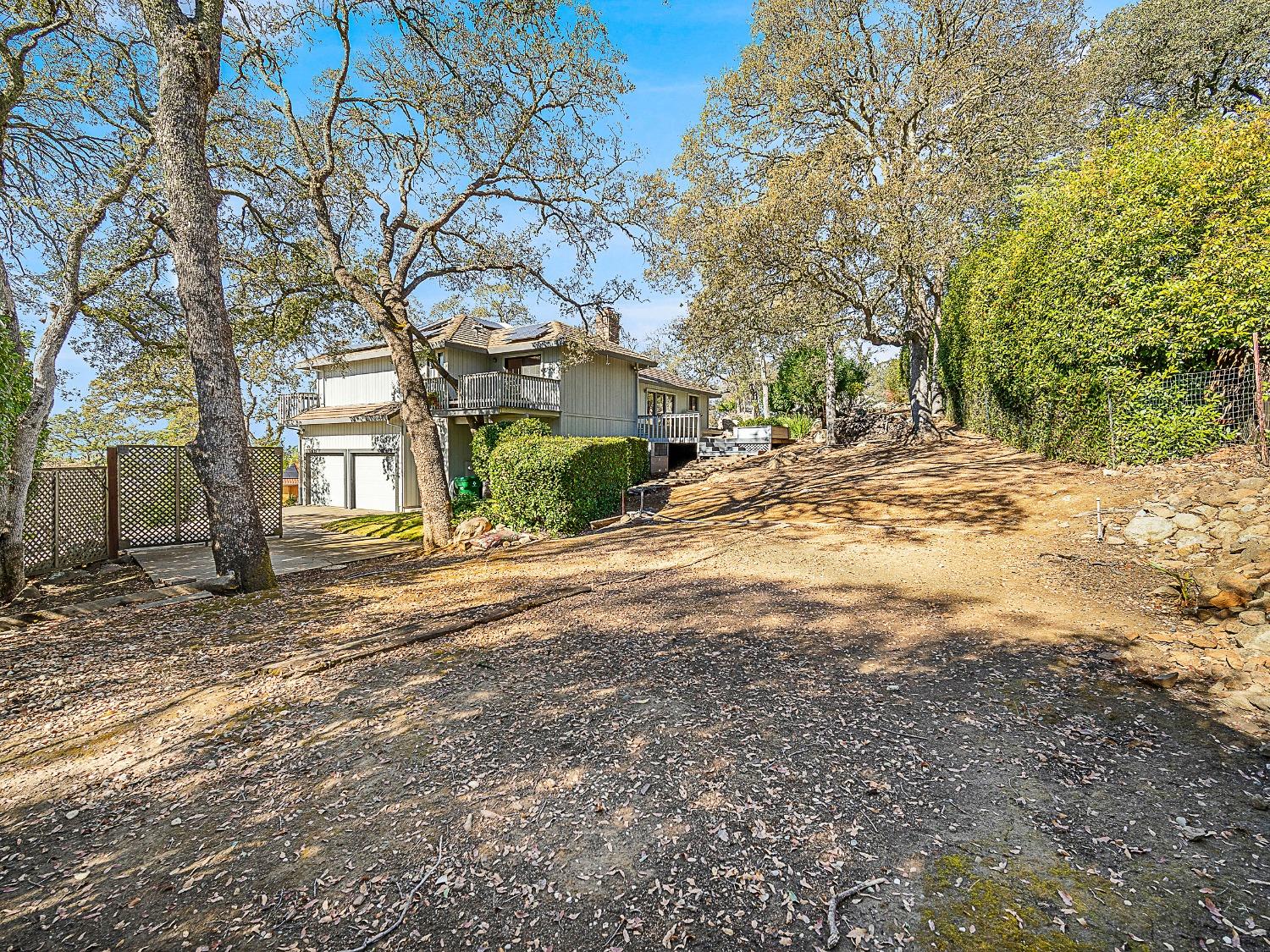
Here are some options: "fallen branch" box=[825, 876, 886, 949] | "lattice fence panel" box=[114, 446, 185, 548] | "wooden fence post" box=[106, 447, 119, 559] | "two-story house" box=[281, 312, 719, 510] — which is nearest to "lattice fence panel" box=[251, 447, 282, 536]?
"lattice fence panel" box=[114, 446, 185, 548]

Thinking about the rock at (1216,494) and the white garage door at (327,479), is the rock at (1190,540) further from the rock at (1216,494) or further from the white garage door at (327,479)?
the white garage door at (327,479)

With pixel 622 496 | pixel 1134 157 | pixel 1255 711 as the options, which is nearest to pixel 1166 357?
pixel 1134 157

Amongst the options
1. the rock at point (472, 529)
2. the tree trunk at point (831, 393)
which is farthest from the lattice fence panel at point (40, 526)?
the tree trunk at point (831, 393)

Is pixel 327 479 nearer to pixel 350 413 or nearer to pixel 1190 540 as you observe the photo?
pixel 350 413

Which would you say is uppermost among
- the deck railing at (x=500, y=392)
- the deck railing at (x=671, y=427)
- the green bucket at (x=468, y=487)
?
the deck railing at (x=500, y=392)

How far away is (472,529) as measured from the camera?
35.5 feet

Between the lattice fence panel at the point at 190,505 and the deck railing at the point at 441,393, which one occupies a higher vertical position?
the deck railing at the point at 441,393

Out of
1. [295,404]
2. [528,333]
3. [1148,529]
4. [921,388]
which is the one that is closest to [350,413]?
[295,404]

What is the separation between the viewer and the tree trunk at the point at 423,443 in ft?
34.4

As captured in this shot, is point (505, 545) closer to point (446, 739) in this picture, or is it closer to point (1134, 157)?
point (446, 739)

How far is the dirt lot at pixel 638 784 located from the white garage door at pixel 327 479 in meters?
14.7

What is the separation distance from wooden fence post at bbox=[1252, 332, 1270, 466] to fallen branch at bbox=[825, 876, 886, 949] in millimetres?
8703

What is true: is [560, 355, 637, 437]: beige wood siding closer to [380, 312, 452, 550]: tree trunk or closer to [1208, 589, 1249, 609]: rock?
[380, 312, 452, 550]: tree trunk

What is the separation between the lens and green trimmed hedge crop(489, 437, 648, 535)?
1080 centimetres
